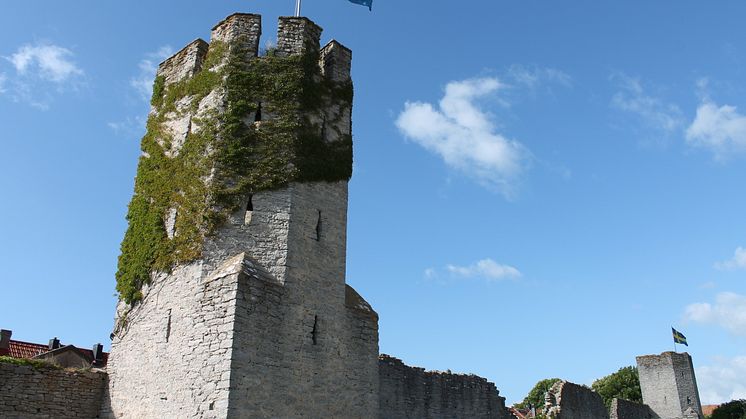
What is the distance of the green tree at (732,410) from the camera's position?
53.2 m

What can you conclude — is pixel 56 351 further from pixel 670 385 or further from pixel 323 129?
pixel 670 385

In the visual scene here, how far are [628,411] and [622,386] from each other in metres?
29.4

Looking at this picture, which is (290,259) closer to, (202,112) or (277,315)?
(277,315)

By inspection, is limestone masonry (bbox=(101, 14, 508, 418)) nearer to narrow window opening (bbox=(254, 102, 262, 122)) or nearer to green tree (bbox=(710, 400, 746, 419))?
narrow window opening (bbox=(254, 102, 262, 122))

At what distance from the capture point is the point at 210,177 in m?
16.7

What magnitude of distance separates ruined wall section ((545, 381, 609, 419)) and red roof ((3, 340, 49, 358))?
81.4 feet

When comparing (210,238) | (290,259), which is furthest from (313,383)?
(210,238)

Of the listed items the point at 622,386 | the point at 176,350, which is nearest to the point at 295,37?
the point at 176,350

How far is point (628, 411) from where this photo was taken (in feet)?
130

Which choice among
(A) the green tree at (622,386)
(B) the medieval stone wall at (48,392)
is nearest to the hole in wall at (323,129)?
(B) the medieval stone wall at (48,392)

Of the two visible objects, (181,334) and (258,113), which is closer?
(181,334)

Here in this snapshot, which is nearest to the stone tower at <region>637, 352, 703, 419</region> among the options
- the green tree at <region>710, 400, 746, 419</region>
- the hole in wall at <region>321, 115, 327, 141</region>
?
the green tree at <region>710, 400, 746, 419</region>

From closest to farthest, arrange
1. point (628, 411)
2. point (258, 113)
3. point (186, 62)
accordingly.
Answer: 1. point (258, 113)
2. point (186, 62)
3. point (628, 411)

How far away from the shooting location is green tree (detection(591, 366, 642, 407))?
65.6 m
